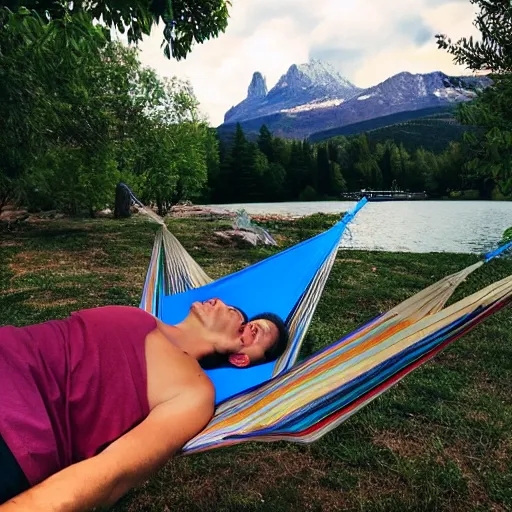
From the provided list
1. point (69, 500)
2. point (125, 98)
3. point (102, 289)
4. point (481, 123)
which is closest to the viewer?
point (69, 500)

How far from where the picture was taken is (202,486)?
5.77 feet

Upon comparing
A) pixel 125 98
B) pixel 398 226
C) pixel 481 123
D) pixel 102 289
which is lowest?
pixel 398 226

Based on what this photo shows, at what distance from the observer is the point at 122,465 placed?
37.3 inches

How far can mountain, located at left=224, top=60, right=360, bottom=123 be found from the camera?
144 meters

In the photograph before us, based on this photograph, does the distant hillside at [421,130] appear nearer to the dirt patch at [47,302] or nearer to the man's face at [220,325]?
the man's face at [220,325]

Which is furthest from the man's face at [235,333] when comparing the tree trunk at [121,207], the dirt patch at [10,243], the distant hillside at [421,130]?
the tree trunk at [121,207]

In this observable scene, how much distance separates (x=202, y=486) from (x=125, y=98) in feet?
31.0

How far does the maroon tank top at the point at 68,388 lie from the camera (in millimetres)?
977

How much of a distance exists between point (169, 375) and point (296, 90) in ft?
513

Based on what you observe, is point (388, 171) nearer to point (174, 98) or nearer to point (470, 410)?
point (174, 98)

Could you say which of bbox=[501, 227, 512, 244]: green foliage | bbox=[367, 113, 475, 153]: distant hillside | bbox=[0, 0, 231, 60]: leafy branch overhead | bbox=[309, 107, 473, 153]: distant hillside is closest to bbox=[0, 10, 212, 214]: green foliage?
bbox=[0, 0, 231, 60]: leafy branch overhead

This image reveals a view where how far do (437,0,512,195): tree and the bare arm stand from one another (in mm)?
1351

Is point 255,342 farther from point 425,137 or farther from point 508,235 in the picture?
point 425,137

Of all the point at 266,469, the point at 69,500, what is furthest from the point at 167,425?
the point at 266,469
